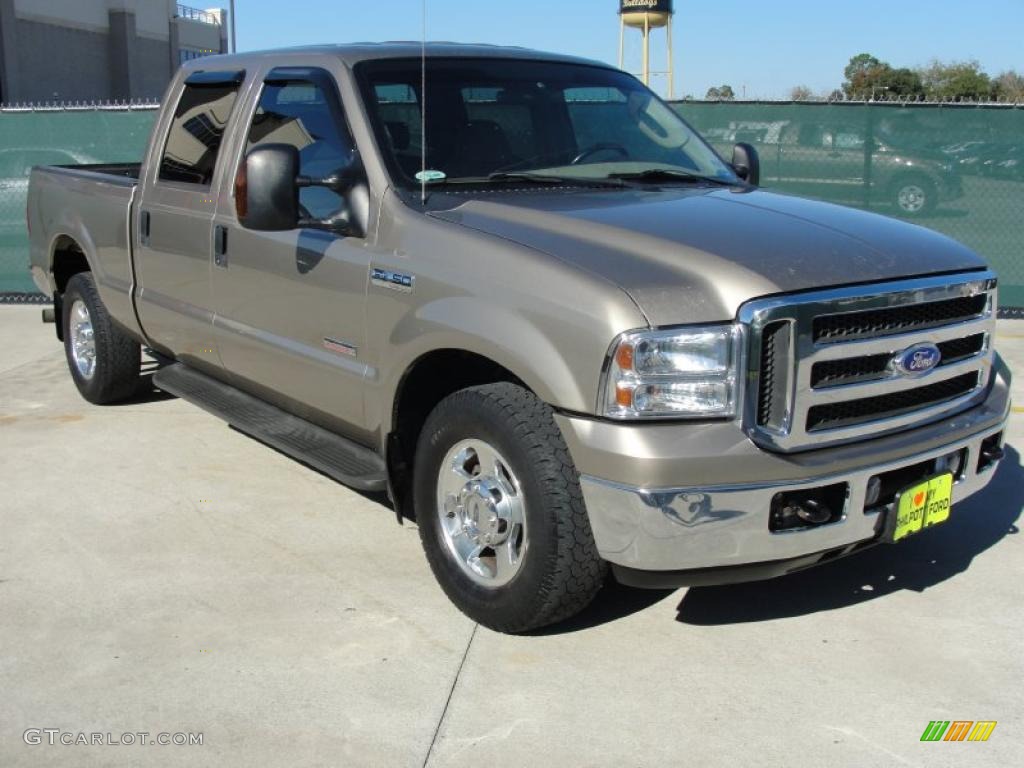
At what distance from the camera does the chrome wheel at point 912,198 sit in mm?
10016

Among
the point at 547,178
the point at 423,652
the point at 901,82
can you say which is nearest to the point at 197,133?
the point at 547,178

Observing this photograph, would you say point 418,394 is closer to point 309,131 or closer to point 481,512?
point 481,512

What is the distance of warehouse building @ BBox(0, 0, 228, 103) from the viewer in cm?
4356

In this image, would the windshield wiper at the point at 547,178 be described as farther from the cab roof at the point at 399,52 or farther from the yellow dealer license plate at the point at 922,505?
the yellow dealer license plate at the point at 922,505

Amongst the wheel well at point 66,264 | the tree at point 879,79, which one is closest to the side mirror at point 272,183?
the wheel well at point 66,264

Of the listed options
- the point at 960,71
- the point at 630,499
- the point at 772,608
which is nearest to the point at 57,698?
the point at 630,499

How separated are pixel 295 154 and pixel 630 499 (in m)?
1.84

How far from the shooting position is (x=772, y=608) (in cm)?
416

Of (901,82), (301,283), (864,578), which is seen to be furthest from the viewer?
(901,82)

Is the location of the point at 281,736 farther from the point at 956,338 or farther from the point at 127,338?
the point at 127,338

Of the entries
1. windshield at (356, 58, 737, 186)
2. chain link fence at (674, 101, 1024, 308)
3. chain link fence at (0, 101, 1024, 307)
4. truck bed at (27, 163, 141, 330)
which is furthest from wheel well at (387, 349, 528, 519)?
chain link fence at (0, 101, 1024, 307)

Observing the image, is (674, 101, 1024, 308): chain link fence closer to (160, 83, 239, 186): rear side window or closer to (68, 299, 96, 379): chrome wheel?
(160, 83, 239, 186): rear side window

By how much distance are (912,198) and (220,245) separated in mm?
7045

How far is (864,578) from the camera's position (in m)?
4.42
